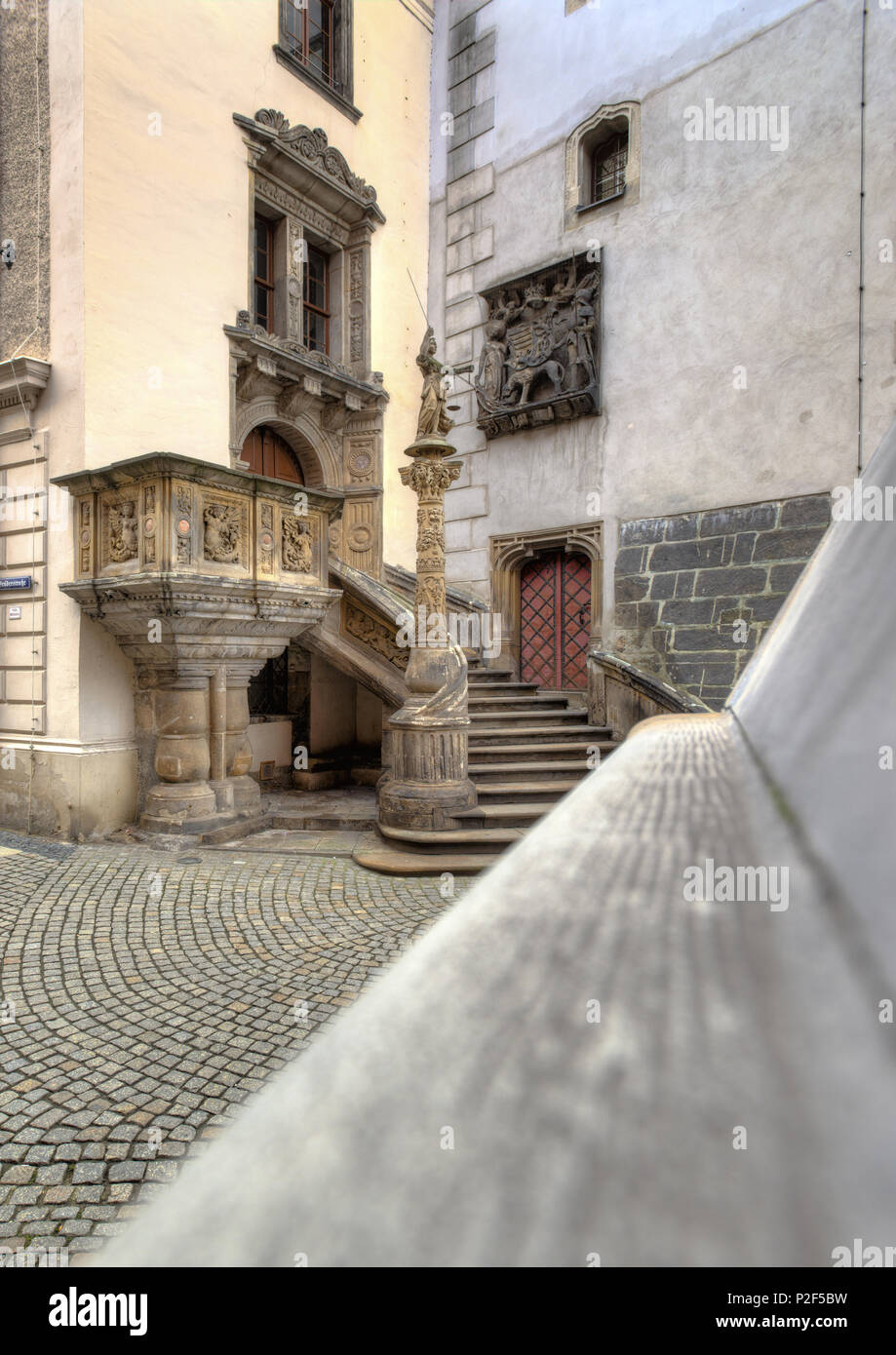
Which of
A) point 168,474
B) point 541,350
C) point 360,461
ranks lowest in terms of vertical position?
point 168,474

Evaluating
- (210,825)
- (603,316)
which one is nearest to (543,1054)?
(210,825)

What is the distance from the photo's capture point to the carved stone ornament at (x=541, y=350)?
7.55 metres

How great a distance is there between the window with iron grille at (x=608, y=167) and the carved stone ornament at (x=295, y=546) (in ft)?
17.0

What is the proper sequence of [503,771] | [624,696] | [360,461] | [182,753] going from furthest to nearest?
[360,461] → [624,696] → [503,771] → [182,753]

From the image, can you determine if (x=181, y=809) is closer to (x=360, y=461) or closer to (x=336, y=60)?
(x=360, y=461)

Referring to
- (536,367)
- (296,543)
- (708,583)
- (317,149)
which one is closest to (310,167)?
(317,149)

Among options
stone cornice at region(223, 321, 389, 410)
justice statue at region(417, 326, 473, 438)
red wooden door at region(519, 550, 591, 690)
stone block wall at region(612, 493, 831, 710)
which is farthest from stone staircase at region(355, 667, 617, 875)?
stone cornice at region(223, 321, 389, 410)

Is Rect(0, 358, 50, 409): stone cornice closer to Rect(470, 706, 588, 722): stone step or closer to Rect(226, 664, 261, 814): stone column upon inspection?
Rect(226, 664, 261, 814): stone column

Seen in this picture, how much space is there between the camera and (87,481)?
213 inches

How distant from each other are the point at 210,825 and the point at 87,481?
2.88 metres

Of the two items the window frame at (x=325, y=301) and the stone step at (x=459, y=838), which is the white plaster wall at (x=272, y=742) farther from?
the window frame at (x=325, y=301)

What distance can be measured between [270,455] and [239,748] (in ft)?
12.9

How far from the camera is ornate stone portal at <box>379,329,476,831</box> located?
5.03 m

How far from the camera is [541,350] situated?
312 inches
